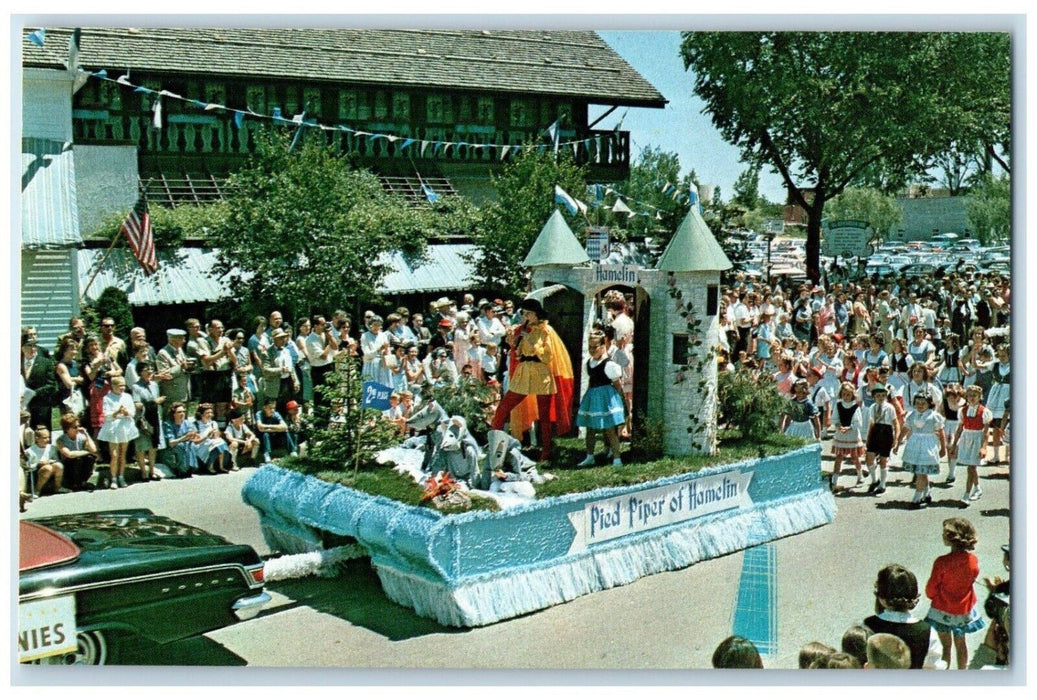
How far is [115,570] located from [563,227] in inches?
223

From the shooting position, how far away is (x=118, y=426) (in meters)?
10.6

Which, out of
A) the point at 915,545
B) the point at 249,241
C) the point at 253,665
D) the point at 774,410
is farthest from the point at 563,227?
the point at 253,665

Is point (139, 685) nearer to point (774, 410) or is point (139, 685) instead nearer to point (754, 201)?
point (774, 410)

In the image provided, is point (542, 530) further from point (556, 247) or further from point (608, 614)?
point (556, 247)

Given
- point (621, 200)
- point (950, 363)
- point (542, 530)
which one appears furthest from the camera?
point (950, 363)

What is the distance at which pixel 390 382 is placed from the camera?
12.3 meters

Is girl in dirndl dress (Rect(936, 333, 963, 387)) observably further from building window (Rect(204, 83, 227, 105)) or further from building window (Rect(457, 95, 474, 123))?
building window (Rect(204, 83, 227, 105))

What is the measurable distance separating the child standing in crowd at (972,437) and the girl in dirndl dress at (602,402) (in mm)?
3145

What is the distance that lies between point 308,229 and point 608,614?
241 inches

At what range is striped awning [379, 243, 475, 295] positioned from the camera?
1302 cm

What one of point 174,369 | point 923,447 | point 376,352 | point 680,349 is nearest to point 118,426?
point 174,369

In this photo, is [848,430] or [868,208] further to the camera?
[868,208]

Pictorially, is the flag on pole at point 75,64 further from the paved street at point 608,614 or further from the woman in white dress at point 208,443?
the paved street at point 608,614

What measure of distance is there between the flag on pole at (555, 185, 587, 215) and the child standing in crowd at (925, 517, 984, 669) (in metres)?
5.63
